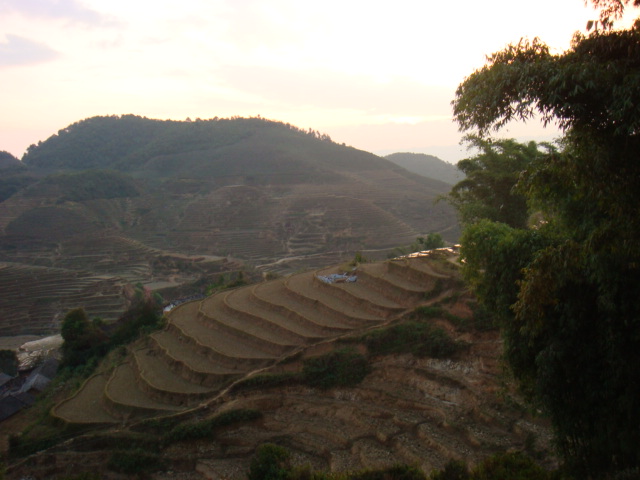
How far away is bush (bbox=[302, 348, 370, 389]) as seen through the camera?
40.2 ft

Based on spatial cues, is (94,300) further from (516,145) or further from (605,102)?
(605,102)

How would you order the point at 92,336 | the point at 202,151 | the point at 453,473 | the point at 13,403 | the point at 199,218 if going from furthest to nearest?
the point at 202,151 < the point at 199,218 < the point at 92,336 < the point at 13,403 < the point at 453,473

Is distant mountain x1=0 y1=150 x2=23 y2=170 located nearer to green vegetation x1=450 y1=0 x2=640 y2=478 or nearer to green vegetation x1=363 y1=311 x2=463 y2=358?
green vegetation x1=363 y1=311 x2=463 y2=358

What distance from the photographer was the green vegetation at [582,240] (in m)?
3.92

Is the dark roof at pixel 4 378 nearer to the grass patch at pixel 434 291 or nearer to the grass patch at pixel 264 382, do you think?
the grass patch at pixel 264 382

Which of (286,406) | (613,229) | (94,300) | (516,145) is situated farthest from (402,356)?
(94,300)

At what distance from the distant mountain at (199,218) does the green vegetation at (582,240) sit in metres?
28.7

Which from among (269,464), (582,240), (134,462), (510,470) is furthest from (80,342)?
(582,240)

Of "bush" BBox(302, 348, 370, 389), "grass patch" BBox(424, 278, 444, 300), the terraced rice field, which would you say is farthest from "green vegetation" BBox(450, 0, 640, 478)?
the terraced rice field

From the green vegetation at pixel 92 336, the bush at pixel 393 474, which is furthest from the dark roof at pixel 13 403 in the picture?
the bush at pixel 393 474

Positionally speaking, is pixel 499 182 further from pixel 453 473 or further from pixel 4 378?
pixel 4 378

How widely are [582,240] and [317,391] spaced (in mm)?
8637

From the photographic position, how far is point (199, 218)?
56406 millimetres

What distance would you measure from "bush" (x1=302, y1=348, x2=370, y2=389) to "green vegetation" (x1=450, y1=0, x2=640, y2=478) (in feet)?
21.0
